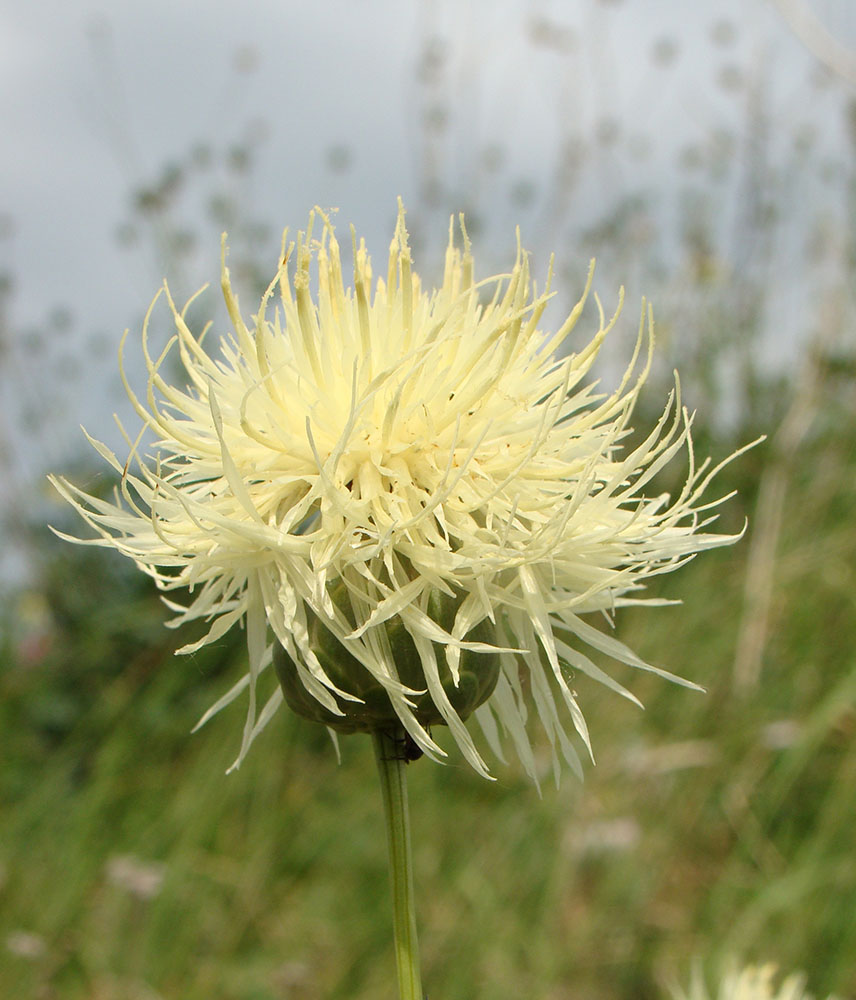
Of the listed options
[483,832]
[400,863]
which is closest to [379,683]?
[400,863]

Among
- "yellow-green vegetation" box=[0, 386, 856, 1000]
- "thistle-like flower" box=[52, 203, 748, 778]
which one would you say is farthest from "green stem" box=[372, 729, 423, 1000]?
"yellow-green vegetation" box=[0, 386, 856, 1000]

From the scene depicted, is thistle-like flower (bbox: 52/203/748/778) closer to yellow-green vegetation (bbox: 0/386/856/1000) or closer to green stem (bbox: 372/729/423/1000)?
green stem (bbox: 372/729/423/1000)

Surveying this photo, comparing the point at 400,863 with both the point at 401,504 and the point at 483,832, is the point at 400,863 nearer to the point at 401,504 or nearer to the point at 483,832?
the point at 401,504

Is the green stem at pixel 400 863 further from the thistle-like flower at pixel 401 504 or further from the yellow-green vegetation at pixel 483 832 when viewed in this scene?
the yellow-green vegetation at pixel 483 832

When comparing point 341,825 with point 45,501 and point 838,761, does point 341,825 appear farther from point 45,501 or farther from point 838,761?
point 45,501

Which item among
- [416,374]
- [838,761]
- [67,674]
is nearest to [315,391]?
[416,374]


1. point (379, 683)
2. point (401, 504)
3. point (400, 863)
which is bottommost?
point (400, 863)

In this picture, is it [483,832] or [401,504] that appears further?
[483,832]
